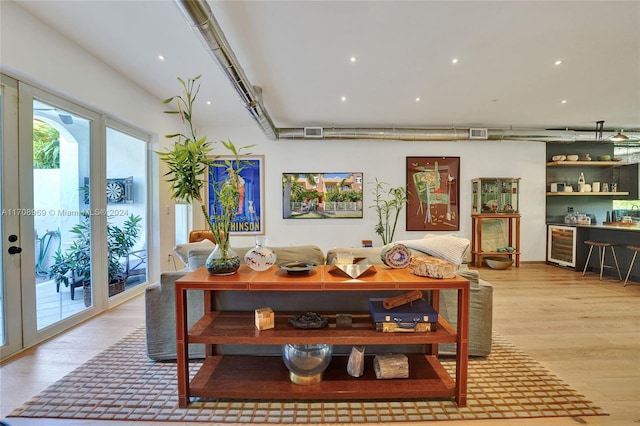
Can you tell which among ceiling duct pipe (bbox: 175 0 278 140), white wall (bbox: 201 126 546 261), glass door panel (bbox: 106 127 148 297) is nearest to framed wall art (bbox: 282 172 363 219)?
white wall (bbox: 201 126 546 261)

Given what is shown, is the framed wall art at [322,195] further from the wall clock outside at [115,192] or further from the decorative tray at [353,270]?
the decorative tray at [353,270]

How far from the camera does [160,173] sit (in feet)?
14.6

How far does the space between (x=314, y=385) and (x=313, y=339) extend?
35 cm

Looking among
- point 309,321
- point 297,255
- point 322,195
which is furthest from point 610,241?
point 309,321

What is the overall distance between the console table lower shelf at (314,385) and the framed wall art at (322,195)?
4.11m

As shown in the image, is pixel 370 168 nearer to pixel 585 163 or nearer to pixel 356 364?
pixel 585 163

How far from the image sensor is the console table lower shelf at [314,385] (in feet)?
5.67

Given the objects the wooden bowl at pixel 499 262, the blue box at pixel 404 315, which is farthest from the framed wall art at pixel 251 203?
the wooden bowl at pixel 499 262

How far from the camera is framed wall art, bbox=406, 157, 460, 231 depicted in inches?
236

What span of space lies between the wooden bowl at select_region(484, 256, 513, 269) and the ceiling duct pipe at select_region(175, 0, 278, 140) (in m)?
5.29

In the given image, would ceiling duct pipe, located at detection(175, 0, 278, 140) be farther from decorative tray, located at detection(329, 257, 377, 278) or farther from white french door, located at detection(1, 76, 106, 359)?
decorative tray, located at detection(329, 257, 377, 278)

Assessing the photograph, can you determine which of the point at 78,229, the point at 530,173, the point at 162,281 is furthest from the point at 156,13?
the point at 530,173

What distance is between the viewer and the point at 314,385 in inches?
70.3

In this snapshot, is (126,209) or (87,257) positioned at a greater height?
(126,209)
